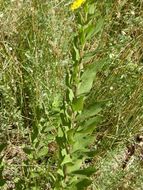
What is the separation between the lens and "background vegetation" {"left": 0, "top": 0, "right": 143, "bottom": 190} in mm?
2383

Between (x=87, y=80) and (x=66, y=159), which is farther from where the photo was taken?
(x=66, y=159)

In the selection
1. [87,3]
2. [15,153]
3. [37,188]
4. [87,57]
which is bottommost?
[37,188]

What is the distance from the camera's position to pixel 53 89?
2.63m

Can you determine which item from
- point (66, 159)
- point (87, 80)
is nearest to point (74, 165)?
point (66, 159)

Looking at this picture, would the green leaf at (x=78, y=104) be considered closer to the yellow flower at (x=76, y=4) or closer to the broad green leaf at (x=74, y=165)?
the broad green leaf at (x=74, y=165)

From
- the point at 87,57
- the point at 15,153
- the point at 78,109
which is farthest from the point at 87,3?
the point at 15,153

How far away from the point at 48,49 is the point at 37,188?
1007 millimetres

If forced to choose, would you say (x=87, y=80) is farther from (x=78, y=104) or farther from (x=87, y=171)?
(x=87, y=171)

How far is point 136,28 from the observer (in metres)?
3.21

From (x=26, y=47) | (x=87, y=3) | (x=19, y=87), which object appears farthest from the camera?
(x=26, y=47)

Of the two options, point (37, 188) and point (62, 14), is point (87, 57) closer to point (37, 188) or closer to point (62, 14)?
point (37, 188)

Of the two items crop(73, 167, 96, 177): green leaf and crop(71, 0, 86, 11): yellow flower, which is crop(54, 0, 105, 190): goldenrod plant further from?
crop(71, 0, 86, 11): yellow flower

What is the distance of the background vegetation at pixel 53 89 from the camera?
238 centimetres

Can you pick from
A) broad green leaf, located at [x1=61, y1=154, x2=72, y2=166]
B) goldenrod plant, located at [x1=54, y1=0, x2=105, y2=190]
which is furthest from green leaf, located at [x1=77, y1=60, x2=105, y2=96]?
broad green leaf, located at [x1=61, y1=154, x2=72, y2=166]
